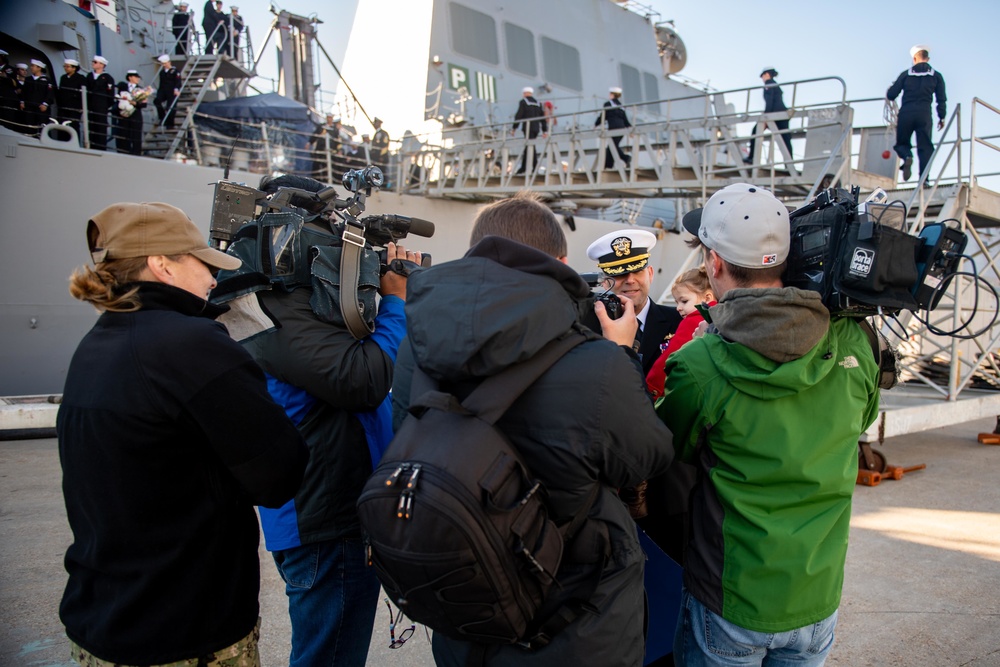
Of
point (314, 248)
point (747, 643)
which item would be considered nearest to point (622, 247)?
point (314, 248)

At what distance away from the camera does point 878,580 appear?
3.67 metres

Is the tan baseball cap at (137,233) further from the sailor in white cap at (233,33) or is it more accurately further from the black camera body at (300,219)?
the sailor in white cap at (233,33)

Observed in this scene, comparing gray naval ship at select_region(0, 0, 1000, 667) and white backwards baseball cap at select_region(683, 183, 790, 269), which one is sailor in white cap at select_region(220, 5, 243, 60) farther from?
white backwards baseball cap at select_region(683, 183, 790, 269)

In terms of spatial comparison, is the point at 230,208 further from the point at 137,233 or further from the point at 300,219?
the point at 137,233

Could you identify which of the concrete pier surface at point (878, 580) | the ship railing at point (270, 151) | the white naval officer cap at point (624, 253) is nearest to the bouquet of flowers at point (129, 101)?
the ship railing at point (270, 151)

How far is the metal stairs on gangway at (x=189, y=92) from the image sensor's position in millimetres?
10281

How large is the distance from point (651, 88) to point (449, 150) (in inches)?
347

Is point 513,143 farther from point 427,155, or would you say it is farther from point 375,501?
point 375,501

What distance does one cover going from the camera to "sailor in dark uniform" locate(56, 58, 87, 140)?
8.95 m

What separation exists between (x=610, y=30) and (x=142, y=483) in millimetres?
17787

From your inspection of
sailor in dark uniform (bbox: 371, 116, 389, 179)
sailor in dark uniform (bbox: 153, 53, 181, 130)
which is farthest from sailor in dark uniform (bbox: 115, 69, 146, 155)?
sailor in dark uniform (bbox: 371, 116, 389, 179)

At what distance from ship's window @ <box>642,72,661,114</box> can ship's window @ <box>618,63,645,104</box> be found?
287mm

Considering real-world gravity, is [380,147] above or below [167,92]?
below

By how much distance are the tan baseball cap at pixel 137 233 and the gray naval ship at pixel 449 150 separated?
2884 mm
